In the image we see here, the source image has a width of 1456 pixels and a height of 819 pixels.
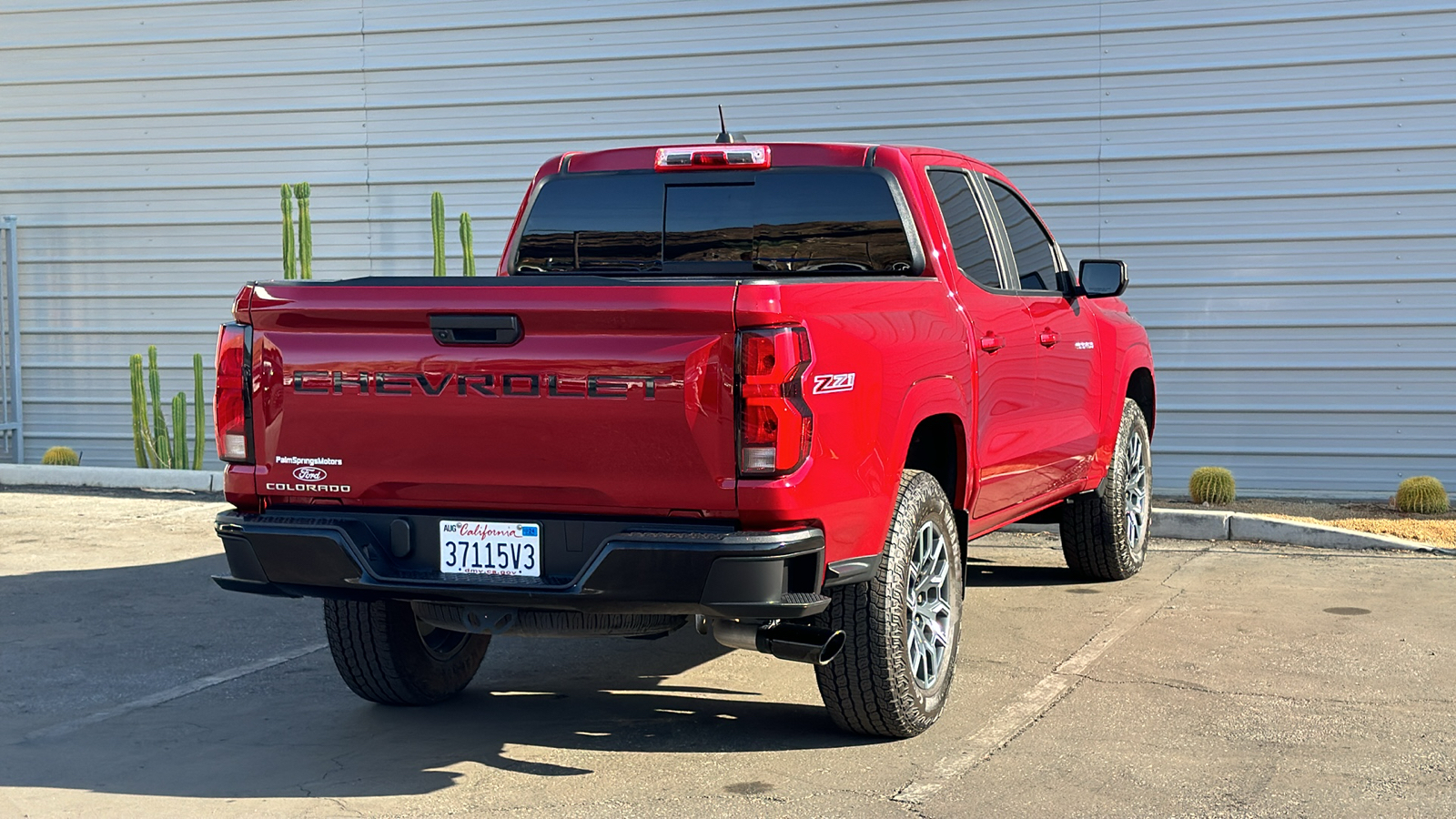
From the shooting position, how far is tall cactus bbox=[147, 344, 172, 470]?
42.4 feet

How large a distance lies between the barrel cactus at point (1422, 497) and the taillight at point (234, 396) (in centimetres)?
802

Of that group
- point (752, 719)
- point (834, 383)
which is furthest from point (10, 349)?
point (834, 383)

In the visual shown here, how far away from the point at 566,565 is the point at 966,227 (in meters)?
2.50

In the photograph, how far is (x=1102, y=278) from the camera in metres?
6.98

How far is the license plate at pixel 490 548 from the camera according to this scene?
4422mm

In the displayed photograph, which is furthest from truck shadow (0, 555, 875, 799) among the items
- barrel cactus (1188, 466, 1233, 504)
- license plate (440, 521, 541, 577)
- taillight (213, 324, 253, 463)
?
barrel cactus (1188, 466, 1233, 504)

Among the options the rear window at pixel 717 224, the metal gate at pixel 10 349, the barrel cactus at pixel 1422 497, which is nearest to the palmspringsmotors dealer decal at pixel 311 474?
the rear window at pixel 717 224

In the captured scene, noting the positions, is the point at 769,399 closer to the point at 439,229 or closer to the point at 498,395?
the point at 498,395

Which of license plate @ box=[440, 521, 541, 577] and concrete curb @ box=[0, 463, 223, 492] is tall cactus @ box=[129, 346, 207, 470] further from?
license plate @ box=[440, 521, 541, 577]

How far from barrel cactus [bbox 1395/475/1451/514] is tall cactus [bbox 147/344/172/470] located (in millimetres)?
9498

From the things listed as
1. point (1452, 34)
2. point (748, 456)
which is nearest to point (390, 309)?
point (748, 456)

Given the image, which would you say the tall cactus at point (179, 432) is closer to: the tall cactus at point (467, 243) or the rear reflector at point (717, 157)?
the tall cactus at point (467, 243)

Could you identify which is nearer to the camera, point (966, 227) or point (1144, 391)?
point (966, 227)

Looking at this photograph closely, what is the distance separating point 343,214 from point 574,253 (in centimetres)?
800
